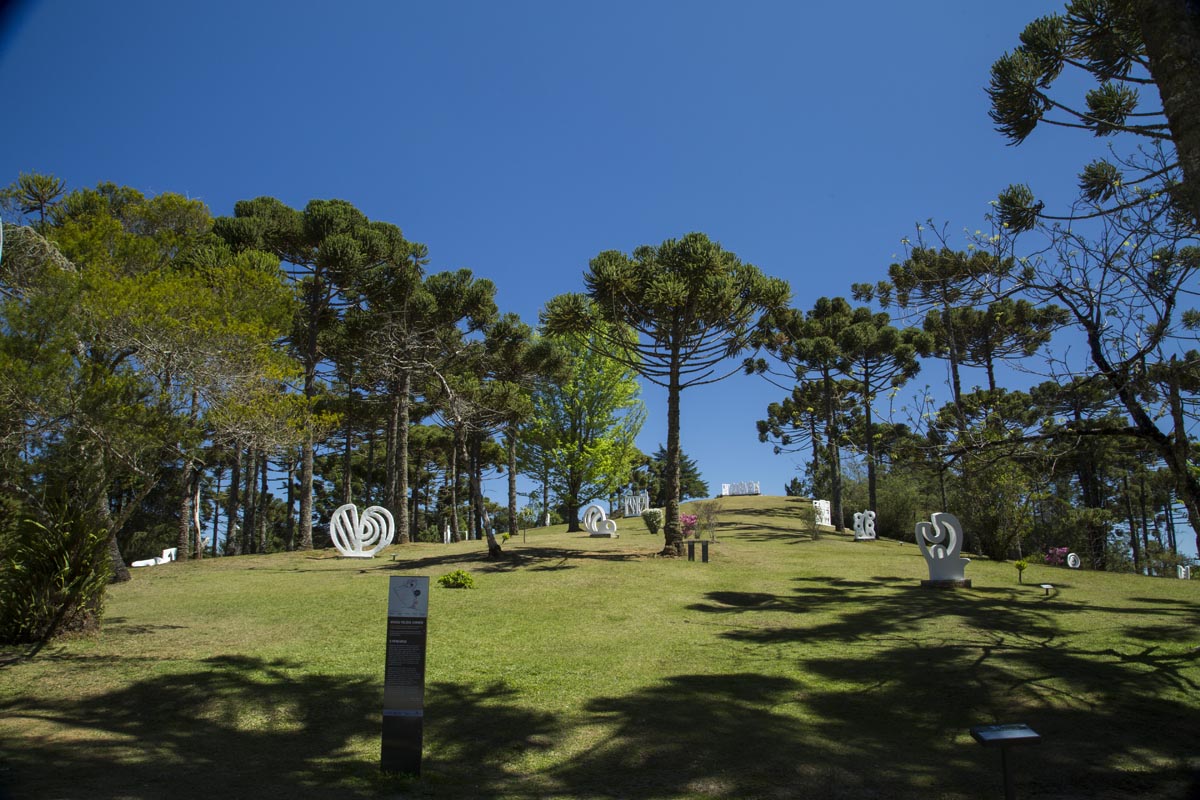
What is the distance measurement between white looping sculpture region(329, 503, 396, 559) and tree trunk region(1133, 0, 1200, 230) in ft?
63.2

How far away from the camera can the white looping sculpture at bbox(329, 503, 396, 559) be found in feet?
66.2

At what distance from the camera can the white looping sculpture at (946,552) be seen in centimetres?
1437

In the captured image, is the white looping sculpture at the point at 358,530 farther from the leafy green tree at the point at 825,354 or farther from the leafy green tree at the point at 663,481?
the leafy green tree at the point at 663,481

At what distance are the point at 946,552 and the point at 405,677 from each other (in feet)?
42.3

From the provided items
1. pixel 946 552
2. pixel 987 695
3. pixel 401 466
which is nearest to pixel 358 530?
pixel 401 466

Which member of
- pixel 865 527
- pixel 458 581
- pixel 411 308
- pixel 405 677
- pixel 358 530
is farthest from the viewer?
pixel 865 527

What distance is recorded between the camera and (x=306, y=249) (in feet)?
79.1

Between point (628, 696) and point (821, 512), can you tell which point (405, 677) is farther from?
point (821, 512)

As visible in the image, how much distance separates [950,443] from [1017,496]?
576 inches

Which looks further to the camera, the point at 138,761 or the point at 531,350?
the point at 531,350

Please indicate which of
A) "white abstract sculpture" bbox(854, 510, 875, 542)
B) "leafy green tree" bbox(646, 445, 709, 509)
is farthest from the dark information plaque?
"leafy green tree" bbox(646, 445, 709, 509)

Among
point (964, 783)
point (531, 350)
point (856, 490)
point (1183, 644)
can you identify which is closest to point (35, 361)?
point (964, 783)

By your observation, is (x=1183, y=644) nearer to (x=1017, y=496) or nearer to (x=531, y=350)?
(x=1017, y=496)

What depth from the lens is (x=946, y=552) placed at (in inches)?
572
